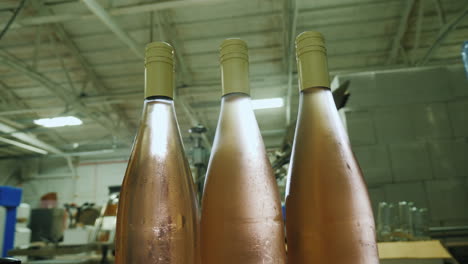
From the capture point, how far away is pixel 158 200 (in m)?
0.31

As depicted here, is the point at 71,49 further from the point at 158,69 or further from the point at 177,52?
the point at 158,69

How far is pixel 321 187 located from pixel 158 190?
0.16 metres

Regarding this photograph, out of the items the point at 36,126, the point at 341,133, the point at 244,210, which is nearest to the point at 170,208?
the point at 244,210

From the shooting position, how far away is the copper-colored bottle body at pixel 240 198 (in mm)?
293

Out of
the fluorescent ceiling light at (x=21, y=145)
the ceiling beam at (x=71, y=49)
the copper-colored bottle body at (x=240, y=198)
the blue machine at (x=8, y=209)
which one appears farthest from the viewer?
the fluorescent ceiling light at (x=21, y=145)

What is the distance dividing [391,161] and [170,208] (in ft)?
8.62

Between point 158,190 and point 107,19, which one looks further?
point 107,19

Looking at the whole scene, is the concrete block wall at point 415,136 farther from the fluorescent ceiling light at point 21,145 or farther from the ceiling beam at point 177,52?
the fluorescent ceiling light at point 21,145

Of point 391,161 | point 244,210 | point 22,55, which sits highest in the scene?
point 22,55

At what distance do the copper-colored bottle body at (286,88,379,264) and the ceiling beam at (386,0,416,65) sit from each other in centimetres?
425

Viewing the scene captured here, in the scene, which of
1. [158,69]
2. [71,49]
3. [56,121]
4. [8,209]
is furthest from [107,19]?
[158,69]

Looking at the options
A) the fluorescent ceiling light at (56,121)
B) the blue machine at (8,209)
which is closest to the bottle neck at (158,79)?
the blue machine at (8,209)

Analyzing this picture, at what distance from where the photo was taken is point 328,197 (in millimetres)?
323

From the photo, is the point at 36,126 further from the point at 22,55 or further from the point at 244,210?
the point at 244,210
